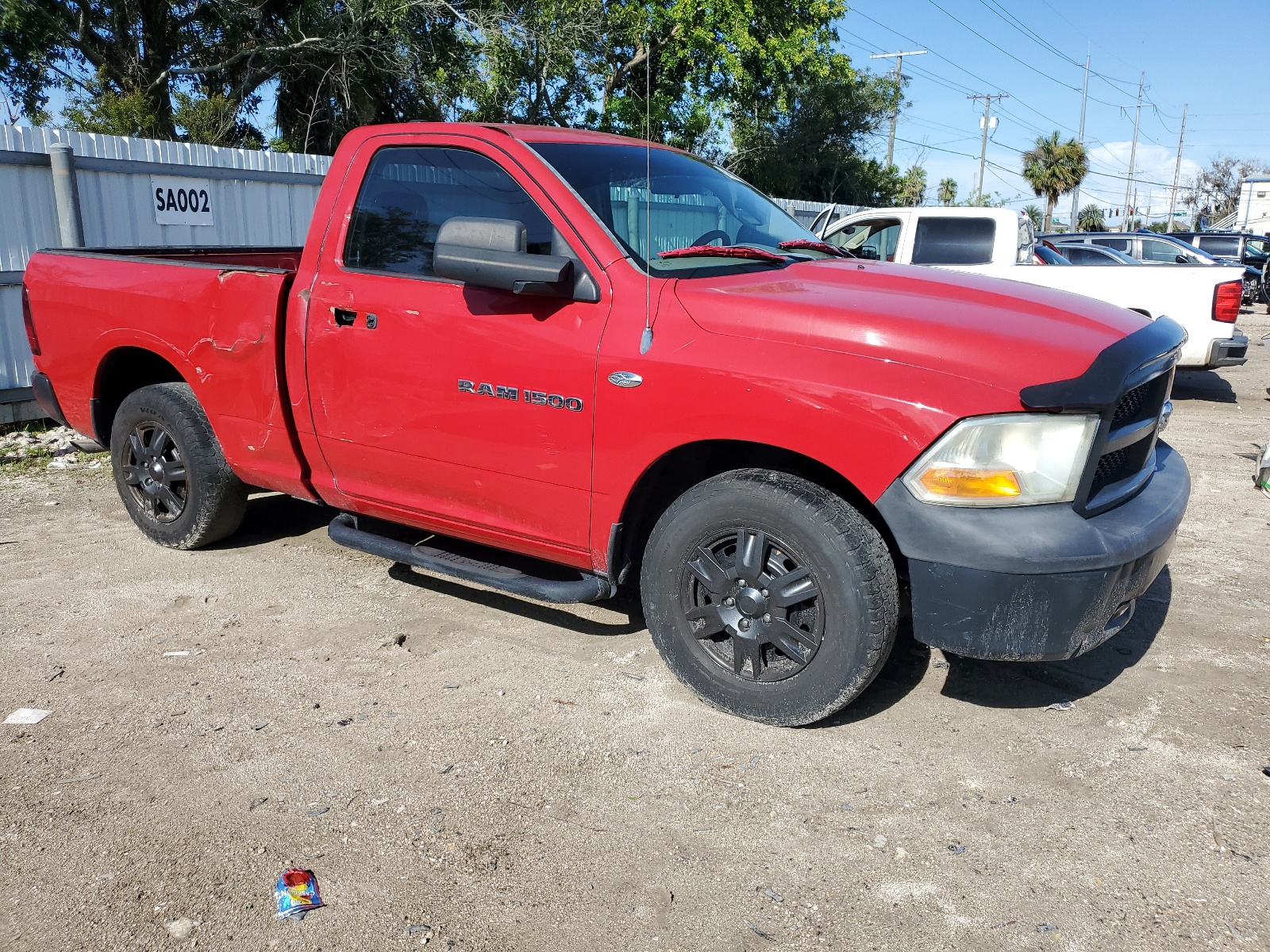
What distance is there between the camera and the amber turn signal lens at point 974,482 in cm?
287

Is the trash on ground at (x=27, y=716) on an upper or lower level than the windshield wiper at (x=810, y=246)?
lower

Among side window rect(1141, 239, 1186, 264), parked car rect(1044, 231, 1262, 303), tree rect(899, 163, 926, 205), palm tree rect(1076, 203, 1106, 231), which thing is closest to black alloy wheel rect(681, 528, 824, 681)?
parked car rect(1044, 231, 1262, 303)

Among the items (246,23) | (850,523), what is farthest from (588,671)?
(246,23)

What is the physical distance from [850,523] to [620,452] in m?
0.81

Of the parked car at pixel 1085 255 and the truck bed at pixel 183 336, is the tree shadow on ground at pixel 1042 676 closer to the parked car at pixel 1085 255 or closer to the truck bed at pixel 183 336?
the truck bed at pixel 183 336

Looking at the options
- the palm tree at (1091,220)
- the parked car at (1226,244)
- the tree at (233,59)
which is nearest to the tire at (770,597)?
the tree at (233,59)

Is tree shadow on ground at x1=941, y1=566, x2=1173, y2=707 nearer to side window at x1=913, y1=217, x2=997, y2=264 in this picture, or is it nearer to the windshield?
the windshield

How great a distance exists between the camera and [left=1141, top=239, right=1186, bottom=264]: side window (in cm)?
1820

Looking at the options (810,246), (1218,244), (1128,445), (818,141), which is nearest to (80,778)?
(810,246)

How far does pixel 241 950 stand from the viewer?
7.88ft

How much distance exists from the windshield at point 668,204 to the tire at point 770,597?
2.96 ft

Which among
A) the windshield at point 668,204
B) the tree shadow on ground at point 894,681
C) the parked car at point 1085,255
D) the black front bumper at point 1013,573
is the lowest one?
the tree shadow on ground at point 894,681

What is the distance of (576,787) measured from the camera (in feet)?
10.1

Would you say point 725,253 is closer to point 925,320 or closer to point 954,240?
point 925,320
